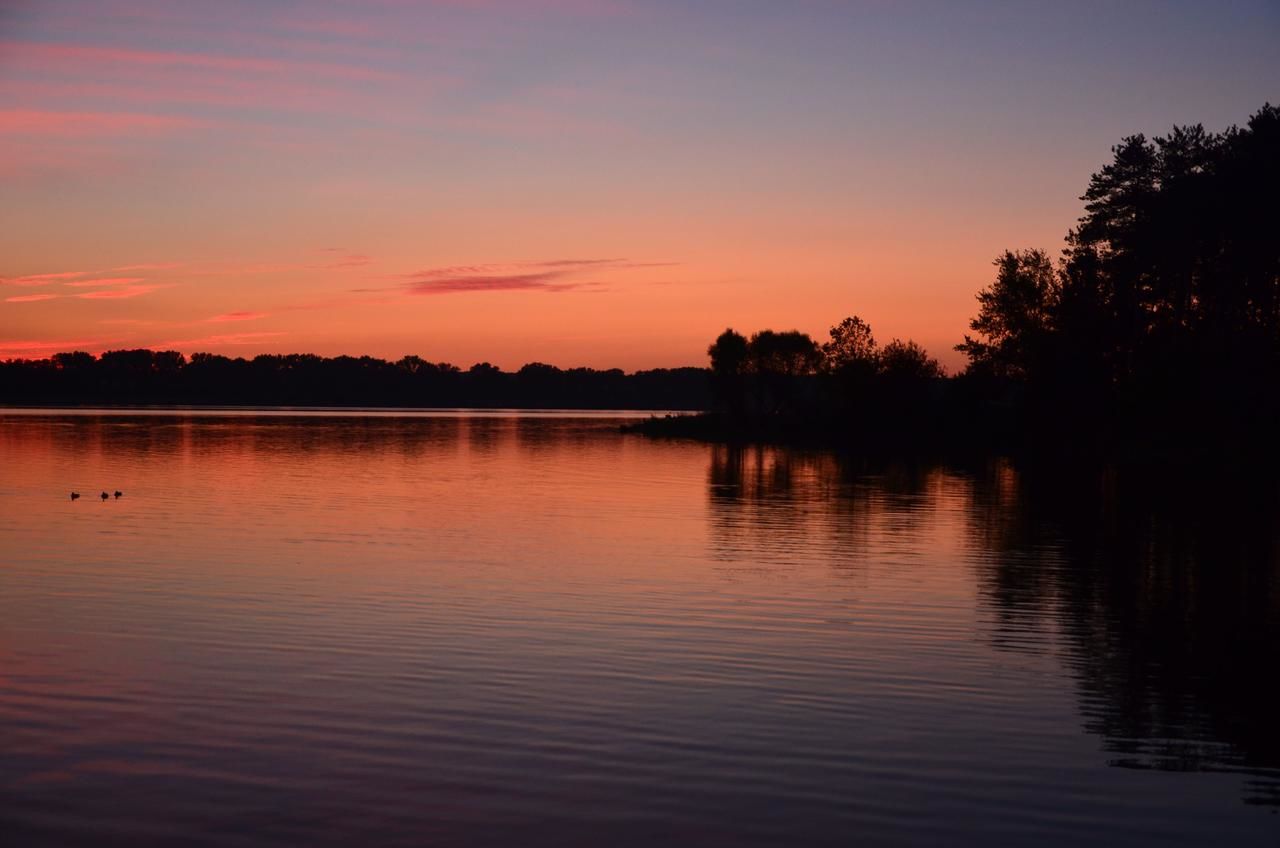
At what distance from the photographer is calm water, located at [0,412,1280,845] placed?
1064 centimetres

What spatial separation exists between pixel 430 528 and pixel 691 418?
12126cm

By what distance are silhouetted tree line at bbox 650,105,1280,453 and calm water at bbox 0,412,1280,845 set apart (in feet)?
119

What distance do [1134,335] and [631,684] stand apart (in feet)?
247

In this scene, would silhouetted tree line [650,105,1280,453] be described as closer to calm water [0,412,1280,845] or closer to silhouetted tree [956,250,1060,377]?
silhouetted tree [956,250,1060,377]

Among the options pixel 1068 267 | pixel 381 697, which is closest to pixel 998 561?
pixel 381 697

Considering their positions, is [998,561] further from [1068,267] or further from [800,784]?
[1068,267]

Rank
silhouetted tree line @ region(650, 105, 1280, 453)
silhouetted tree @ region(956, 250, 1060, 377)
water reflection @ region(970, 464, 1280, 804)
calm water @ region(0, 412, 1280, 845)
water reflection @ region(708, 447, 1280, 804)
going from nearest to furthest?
calm water @ region(0, 412, 1280, 845), water reflection @ region(970, 464, 1280, 804), water reflection @ region(708, 447, 1280, 804), silhouetted tree line @ region(650, 105, 1280, 453), silhouetted tree @ region(956, 250, 1060, 377)

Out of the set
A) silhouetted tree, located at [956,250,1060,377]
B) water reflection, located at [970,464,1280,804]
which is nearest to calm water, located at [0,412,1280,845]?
water reflection, located at [970,464,1280,804]

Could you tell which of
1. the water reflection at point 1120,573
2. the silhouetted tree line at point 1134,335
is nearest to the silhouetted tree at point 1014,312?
the silhouetted tree line at point 1134,335

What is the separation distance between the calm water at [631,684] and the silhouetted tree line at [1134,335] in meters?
36.4

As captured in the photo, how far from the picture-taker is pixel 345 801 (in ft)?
35.3

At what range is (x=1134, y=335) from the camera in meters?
81.8

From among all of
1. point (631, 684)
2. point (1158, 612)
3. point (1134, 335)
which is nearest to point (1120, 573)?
point (1158, 612)

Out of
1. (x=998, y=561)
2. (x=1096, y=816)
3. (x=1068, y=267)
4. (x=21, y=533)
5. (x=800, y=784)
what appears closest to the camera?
(x=1096, y=816)
